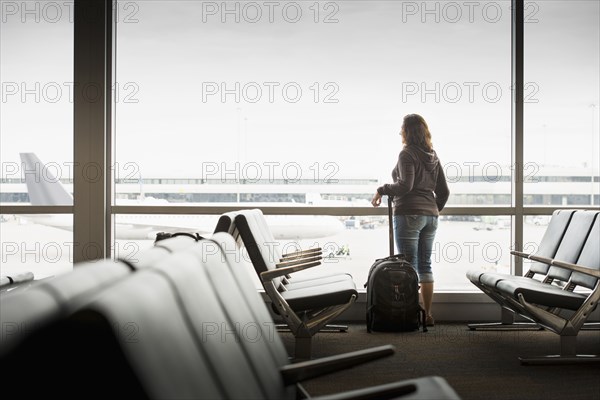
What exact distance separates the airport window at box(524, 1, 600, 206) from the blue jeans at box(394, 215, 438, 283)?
0.86 meters

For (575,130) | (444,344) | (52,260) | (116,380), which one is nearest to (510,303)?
(444,344)

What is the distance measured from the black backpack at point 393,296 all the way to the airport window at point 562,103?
130cm

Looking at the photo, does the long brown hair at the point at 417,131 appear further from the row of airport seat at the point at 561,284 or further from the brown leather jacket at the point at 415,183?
the row of airport seat at the point at 561,284

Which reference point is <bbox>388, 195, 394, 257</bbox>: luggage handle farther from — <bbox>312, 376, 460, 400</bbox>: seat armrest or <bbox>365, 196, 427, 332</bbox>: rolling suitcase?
<bbox>312, 376, 460, 400</bbox>: seat armrest

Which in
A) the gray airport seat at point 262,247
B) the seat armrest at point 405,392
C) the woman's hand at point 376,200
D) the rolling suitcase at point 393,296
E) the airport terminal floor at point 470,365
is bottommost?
the airport terminal floor at point 470,365

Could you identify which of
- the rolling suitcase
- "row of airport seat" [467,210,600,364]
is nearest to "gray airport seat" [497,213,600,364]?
"row of airport seat" [467,210,600,364]

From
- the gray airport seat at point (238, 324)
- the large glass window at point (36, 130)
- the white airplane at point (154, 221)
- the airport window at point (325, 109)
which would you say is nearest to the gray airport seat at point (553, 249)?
the airport window at point (325, 109)

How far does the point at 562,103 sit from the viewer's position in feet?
17.0

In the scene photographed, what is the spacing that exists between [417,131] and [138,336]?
424 cm

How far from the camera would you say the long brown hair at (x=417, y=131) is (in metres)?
4.89

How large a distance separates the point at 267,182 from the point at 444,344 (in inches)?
71.1

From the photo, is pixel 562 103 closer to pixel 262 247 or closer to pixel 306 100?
pixel 306 100

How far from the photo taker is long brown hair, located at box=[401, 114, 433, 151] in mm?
4887

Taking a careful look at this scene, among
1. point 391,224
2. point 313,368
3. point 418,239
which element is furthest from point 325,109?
point 313,368
